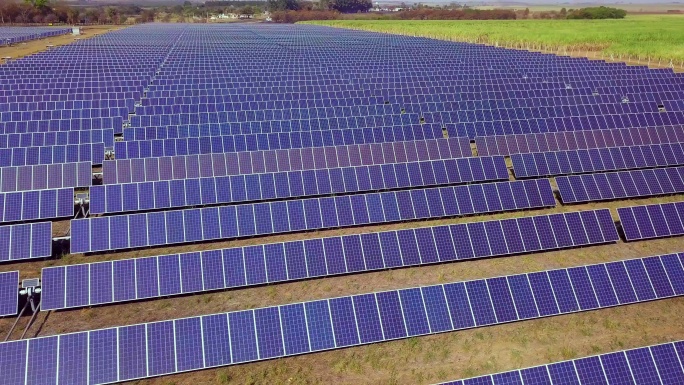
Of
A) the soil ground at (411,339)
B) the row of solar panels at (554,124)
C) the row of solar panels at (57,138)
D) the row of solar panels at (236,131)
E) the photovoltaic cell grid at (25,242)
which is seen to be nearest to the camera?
the soil ground at (411,339)

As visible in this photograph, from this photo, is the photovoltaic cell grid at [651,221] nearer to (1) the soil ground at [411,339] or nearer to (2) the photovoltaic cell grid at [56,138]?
(1) the soil ground at [411,339]

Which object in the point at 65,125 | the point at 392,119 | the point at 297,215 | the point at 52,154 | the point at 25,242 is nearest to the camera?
the point at 25,242

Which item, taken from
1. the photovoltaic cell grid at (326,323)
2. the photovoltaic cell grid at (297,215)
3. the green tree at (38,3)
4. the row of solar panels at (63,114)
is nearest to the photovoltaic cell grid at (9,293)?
the photovoltaic cell grid at (297,215)

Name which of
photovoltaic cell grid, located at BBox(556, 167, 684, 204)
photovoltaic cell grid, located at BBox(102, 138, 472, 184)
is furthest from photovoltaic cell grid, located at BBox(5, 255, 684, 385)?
photovoltaic cell grid, located at BBox(102, 138, 472, 184)

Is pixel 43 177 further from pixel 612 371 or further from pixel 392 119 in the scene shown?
pixel 612 371

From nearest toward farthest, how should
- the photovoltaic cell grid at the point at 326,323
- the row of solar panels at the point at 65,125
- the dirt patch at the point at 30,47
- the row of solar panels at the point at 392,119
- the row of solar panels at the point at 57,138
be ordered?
1. the photovoltaic cell grid at the point at 326,323
2. the row of solar panels at the point at 57,138
3. the row of solar panels at the point at 65,125
4. the row of solar panels at the point at 392,119
5. the dirt patch at the point at 30,47

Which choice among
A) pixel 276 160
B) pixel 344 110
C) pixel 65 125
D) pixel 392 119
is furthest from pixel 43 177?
pixel 392 119
